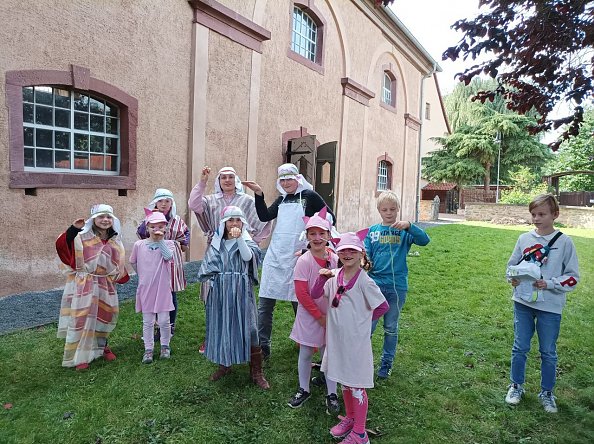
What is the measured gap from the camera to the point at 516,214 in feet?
72.3

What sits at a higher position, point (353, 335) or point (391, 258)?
point (391, 258)

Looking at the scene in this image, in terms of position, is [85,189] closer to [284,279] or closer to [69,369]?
[69,369]

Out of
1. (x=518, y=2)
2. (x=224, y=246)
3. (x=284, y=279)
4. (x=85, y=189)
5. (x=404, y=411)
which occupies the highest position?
(x=518, y=2)

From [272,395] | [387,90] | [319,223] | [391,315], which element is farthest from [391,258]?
[387,90]

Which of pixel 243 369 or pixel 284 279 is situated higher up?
pixel 284 279

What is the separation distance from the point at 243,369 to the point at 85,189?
4249 millimetres

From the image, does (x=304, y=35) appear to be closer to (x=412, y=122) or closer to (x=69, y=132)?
(x=69, y=132)

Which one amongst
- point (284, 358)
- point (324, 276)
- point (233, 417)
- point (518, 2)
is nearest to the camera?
point (324, 276)

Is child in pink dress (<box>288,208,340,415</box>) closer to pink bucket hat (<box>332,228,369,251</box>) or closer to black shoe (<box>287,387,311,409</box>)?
black shoe (<box>287,387,311,409</box>)

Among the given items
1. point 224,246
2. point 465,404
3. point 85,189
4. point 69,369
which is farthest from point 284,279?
point 85,189

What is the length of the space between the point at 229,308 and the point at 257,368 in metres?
Answer: 0.57

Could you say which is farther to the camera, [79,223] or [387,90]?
[387,90]

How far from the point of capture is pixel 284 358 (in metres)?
3.89

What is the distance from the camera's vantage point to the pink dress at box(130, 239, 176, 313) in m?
3.77
